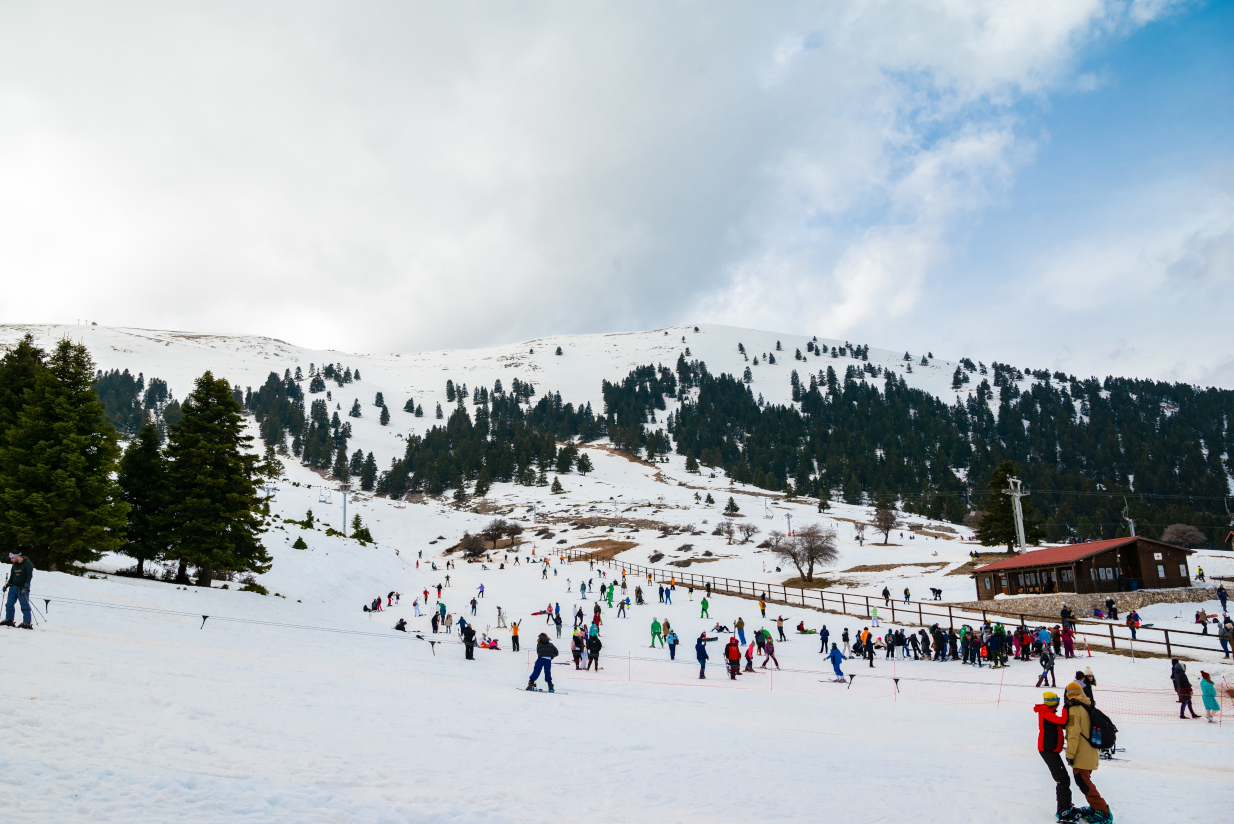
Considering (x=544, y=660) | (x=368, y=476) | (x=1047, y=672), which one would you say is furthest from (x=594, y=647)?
(x=368, y=476)

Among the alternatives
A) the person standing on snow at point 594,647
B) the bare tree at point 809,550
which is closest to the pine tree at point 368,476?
the bare tree at point 809,550

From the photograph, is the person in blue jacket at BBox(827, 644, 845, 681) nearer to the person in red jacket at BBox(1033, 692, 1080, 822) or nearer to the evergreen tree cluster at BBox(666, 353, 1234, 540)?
the person in red jacket at BBox(1033, 692, 1080, 822)

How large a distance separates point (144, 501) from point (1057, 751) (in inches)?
1223

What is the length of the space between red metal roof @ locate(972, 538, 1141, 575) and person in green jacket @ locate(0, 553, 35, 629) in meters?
44.2

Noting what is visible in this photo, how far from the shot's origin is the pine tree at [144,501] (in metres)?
26.8

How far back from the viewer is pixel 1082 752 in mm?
7508

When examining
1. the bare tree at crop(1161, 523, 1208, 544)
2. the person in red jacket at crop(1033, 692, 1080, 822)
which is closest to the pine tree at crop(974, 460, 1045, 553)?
the bare tree at crop(1161, 523, 1208, 544)

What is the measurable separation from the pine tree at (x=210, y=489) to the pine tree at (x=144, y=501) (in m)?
0.44

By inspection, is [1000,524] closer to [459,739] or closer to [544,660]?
[544,660]

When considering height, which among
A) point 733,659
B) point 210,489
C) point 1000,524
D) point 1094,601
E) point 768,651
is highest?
point 1000,524

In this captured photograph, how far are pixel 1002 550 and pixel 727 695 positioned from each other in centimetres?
5537

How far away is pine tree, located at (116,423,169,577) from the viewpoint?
26844 millimetres

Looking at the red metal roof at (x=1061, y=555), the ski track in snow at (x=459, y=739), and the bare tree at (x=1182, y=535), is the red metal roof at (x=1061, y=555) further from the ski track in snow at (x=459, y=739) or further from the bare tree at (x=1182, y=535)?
the bare tree at (x=1182, y=535)

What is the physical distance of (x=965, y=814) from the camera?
784 cm
